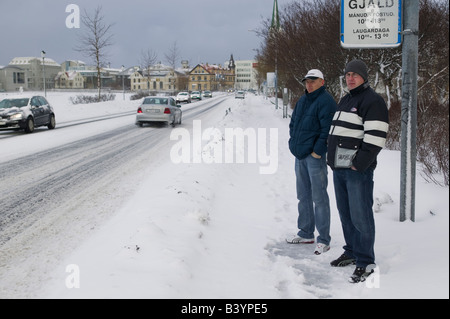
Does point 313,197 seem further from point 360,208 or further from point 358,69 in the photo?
point 358,69

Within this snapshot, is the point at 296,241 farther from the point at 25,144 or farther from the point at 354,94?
the point at 25,144

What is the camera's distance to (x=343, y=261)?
4.50 metres

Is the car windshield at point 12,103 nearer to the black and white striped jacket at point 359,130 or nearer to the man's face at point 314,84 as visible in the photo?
the man's face at point 314,84

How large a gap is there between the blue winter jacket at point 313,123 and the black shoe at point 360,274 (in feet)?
4.33

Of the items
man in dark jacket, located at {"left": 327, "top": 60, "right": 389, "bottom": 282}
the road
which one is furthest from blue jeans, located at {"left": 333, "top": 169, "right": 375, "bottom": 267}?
the road

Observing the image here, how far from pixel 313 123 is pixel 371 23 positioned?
1.61m

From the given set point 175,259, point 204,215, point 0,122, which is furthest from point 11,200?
point 0,122

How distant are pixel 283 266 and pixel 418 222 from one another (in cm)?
180

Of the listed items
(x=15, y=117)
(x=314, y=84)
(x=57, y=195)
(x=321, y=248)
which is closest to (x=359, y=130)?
(x=314, y=84)

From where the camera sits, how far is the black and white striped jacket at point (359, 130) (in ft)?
12.5

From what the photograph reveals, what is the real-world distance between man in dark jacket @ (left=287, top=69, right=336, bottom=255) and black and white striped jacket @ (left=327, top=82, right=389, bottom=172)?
0.52 metres

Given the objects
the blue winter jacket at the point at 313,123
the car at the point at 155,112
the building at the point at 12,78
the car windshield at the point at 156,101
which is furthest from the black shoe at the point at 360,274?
the building at the point at 12,78

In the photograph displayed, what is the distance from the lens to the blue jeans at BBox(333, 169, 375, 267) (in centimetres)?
406

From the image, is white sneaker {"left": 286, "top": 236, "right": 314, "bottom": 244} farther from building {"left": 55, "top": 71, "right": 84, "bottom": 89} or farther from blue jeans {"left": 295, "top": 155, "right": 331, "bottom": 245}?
building {"left": 55, "top": 71, "right": 84, "bottom": 89}
